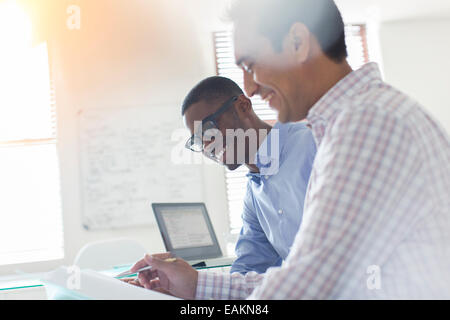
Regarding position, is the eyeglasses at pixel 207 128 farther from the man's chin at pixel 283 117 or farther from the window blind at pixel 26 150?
the window blind at pixel 26 150

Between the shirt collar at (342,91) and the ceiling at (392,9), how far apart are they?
3.34 meters

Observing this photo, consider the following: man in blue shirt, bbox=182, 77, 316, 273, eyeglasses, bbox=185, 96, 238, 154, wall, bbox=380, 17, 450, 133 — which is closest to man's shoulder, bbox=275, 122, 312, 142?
man in blue shirt, bbox=182, 77, 316, 273

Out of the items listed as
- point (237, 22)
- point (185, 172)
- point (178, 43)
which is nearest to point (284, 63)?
point (237, 22)

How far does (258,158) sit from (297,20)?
2.74ft

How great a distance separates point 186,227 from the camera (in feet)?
6.97

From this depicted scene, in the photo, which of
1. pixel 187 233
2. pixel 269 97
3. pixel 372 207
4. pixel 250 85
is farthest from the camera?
pixel 187 233

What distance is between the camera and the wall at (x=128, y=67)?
Answer: 149 inches

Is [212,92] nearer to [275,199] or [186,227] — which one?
[275,199]

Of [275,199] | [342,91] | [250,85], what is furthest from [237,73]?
[342,91]

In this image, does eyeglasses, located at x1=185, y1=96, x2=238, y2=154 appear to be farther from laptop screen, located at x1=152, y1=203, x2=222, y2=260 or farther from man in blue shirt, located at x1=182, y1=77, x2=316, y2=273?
laptop screen, located at x1=152, y1=203, x2=222, y2=260

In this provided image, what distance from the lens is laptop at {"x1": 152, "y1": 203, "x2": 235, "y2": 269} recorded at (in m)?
2.00

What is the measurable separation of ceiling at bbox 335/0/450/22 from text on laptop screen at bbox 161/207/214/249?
249 centimetres
